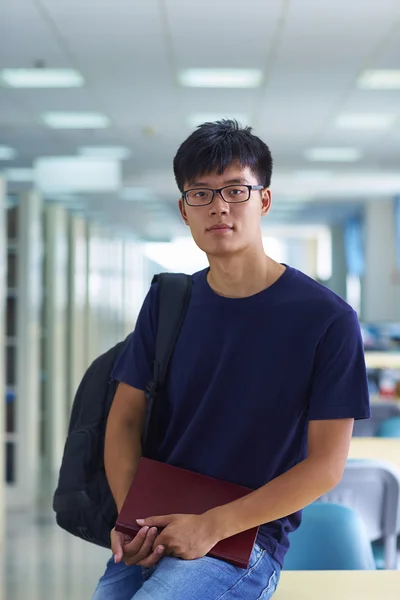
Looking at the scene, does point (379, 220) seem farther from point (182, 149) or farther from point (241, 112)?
point (182, 149)

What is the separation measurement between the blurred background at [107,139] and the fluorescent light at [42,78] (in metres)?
0.02

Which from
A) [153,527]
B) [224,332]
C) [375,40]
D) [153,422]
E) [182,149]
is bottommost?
[153,527]

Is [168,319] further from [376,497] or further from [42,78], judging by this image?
[42,78]

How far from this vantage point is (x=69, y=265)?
841cm

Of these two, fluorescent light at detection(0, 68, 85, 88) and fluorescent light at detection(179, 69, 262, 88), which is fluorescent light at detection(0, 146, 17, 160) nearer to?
fluorescent light at detection(0, 68, 85, 88)

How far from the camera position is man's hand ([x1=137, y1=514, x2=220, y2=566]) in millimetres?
1433

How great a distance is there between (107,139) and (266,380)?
742 centimetres

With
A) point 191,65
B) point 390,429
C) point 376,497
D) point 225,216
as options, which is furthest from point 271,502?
point 191,65

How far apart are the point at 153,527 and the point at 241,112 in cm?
623

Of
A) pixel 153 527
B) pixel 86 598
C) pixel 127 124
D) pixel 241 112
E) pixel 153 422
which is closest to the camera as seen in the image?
pixel 153 527

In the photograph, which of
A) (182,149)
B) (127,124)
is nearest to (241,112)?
(127,124)

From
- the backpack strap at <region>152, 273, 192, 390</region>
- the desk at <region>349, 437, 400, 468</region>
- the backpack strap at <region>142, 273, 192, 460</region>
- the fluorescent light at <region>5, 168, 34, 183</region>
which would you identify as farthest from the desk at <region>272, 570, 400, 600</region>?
the fluorescent light at <region>5, 168, 34, 183</region>

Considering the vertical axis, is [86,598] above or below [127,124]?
below

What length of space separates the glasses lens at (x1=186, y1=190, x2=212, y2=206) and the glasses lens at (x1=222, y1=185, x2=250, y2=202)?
0.09 ft
